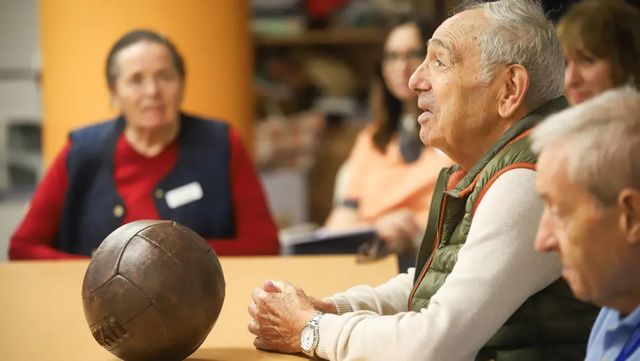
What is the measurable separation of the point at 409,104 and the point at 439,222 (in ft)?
9.01

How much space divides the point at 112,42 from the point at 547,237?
3.25m

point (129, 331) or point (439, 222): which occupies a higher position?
point (439, 222)

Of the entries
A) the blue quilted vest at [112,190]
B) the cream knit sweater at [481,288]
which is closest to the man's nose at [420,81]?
the cream knit sweater at [481,288]

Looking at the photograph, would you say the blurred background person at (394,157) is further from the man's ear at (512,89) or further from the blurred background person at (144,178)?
the man's ear at (512,89)

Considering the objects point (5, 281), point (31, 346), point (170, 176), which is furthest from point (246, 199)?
point (31, 346)

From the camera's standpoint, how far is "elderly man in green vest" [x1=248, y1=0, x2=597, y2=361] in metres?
1.94

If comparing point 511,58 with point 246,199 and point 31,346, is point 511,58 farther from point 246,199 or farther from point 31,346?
→ point 246,199

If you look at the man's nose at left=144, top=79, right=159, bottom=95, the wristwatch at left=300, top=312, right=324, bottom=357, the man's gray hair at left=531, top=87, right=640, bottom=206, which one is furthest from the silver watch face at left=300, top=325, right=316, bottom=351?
the man's nose at left=144, top=79, right=159, bottom=95

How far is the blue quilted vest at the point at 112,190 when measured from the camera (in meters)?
3.84

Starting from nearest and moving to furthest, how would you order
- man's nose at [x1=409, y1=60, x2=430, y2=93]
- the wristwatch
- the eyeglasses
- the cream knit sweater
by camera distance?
the cream knit sweater → the wristwatch → man's nose at [x1=409, y1=60, x2=430, y2=93] → the eyeglasses

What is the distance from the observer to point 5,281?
3105 mm

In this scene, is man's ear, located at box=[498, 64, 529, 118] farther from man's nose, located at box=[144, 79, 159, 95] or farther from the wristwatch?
man's nose, located at box=[144, 79, 159, 95]

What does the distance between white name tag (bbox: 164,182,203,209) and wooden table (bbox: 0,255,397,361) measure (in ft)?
1.66

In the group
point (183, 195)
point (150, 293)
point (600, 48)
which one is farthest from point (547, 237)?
point (183, 195)
